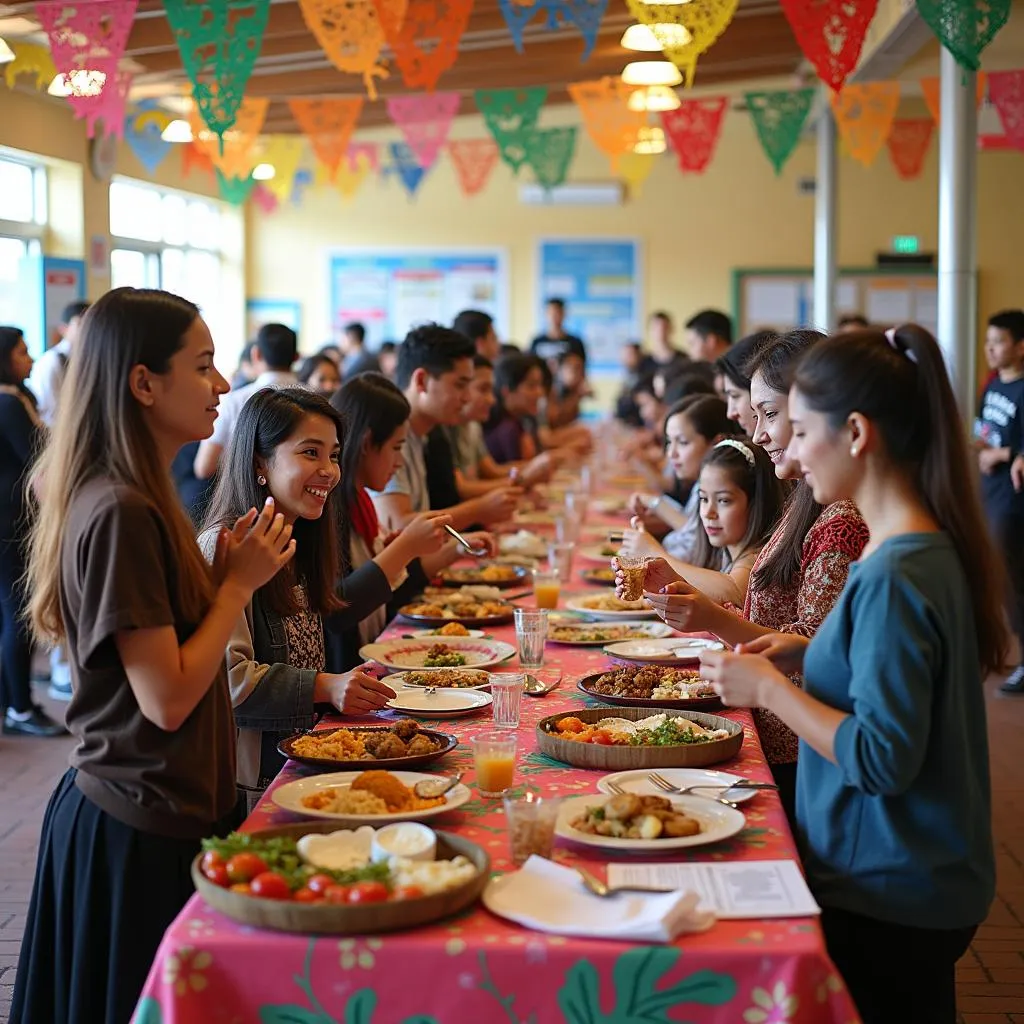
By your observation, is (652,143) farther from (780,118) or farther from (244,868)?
(244,868)

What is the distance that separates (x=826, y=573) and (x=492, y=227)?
1184 cm

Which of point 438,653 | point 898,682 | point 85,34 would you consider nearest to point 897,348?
point 898,682

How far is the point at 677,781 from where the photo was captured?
2096mm

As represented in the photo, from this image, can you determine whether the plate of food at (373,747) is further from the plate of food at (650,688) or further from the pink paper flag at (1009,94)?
the pink paper flag at (1009,94)

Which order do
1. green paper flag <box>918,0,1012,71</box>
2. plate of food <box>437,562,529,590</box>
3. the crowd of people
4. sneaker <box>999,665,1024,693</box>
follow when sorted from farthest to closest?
sneaker <box>999,665,1024,693</box>
green paper flag <box>918,0,1012,71</box>
plate of food <box>437,562,529,590</box>
the crowd of people

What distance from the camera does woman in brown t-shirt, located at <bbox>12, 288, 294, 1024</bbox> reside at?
1.85m

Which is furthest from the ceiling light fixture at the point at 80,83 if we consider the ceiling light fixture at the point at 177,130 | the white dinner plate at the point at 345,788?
the white dinner plate at the point at 345,788

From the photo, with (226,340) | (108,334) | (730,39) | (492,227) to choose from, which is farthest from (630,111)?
(108,334)

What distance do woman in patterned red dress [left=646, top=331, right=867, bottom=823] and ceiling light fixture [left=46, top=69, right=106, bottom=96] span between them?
4.32 metres

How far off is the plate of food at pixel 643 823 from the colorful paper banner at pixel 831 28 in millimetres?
4499

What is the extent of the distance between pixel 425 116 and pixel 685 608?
6.81 metres

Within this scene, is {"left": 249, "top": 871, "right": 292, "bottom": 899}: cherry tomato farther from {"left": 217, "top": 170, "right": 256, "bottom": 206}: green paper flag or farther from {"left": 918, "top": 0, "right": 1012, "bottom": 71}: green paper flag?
{"left": 217, "top": 170, "right": 256, "bottom": 206}: green paper flag


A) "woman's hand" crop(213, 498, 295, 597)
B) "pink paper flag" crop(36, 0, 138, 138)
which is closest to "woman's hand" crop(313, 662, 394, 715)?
"woman's hand" crop(213, 498, 295, 597)

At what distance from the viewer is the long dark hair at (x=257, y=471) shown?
2.64 metres
